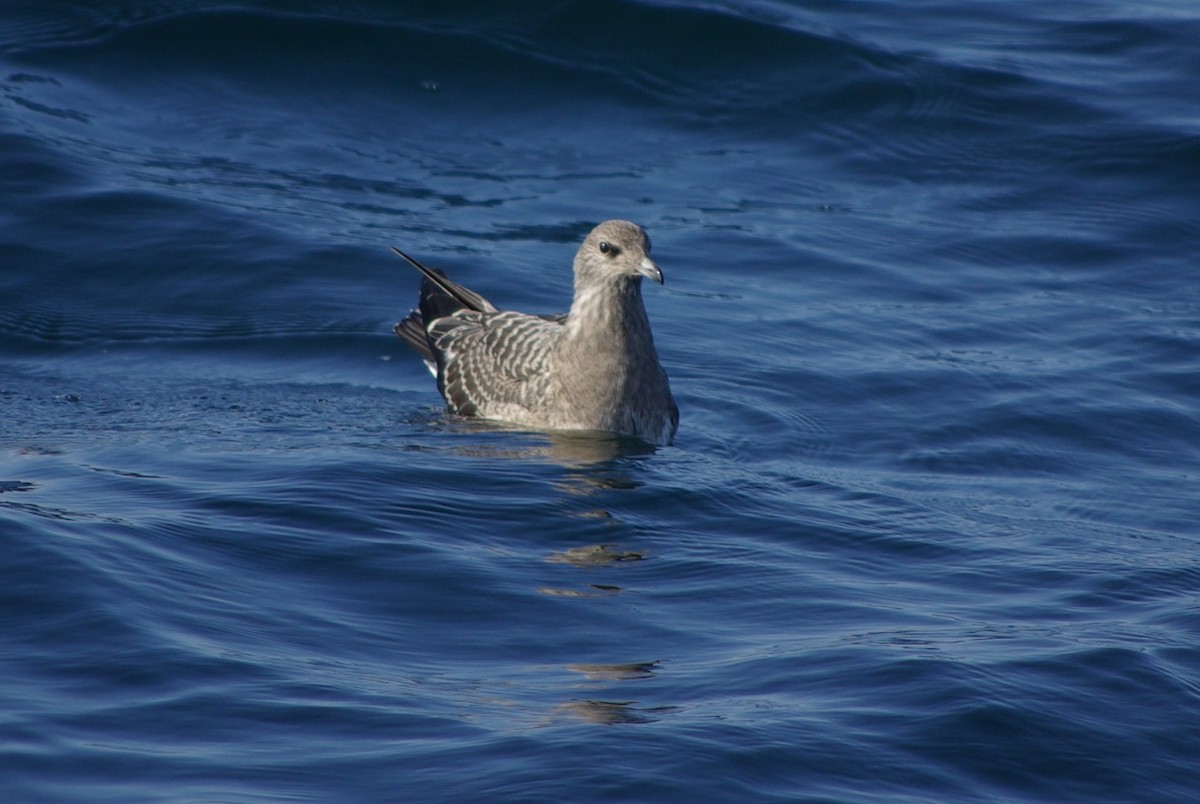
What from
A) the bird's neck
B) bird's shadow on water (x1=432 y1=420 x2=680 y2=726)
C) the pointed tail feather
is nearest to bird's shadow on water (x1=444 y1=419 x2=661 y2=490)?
bird's shadow on water (x1=432 y1=420 x2=680 y2=726)

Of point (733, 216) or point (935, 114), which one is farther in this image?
point (935, 114)

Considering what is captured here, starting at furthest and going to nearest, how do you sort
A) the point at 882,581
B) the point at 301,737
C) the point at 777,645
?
the point at 882,581, the point at 777,645, the point at 301,737

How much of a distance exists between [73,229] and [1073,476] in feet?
22.3

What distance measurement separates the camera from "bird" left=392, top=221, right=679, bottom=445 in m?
9.15

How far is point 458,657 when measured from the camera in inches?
233

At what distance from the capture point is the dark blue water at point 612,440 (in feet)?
17.7

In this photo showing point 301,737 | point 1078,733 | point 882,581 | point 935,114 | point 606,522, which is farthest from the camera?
point 935,114

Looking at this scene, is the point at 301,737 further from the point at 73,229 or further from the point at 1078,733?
the point at 73,229

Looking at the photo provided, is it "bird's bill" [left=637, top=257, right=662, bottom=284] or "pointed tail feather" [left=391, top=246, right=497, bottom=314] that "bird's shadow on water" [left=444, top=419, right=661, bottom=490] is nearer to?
"bird's bill" [left=637, top=257, right=662, bottom=284]

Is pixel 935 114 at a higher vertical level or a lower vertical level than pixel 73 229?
higher

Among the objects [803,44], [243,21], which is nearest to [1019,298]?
[803,44]

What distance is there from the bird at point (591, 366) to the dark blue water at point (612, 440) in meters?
0.21

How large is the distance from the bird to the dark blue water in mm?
212

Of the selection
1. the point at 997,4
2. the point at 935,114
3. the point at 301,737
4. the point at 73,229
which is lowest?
the point at 301,737
